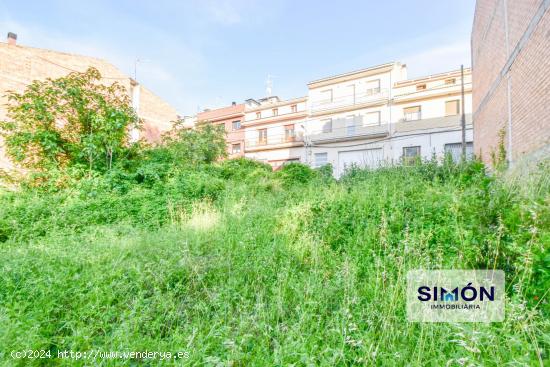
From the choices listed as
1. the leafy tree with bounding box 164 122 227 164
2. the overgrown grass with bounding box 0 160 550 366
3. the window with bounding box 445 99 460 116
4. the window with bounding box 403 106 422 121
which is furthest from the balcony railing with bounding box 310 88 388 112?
the overgrown grass with bounding box 0 160 550 366

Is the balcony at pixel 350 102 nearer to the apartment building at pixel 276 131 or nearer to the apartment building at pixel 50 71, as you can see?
the apartment building at pixel 276 131

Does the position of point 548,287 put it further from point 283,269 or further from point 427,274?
point 283,269

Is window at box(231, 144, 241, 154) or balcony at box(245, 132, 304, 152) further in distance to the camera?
window at box(231, 144, 241, 154)

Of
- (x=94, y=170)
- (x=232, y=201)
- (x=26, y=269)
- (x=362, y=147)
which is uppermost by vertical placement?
(x=362, y=147)

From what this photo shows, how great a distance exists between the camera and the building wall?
14.8 ft

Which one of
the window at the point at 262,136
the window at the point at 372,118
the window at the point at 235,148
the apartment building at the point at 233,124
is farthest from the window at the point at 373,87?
the window at the point at 235,148

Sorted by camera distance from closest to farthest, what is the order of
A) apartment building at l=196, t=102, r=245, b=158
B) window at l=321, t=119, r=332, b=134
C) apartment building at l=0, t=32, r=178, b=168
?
apartment building at l=0, t=32, r=178, b=168, window at l=321, t=119, r=332, b=134, apartment building at l=196, t=102, r=245, b=158

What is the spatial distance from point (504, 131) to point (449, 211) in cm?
544

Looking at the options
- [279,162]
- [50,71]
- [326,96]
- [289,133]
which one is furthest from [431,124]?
[50,71]

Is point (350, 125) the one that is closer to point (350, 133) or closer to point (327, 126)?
point (350, 133)

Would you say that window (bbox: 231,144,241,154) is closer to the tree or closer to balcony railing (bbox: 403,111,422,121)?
balcony railing (bbox: 403,111,422,121)

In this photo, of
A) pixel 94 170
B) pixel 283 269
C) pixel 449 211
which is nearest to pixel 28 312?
pixel 283 269

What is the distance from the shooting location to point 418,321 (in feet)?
6.91

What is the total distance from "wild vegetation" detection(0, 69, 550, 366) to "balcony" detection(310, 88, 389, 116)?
17403 mm
